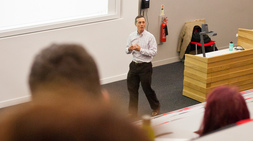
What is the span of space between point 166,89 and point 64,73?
5.97 metres

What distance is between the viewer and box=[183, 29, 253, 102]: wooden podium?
5867 mm

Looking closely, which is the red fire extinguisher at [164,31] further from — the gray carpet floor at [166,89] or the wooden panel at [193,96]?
the wooden panel at [193,96]

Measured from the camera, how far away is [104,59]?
21.9 feet

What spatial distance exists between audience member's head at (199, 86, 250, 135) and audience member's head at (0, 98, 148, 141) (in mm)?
677

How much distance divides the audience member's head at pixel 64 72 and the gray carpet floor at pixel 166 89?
438 centimetres

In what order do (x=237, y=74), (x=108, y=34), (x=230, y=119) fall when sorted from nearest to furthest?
(x=230, y=119) < (x=237, y=74) < (x=108, y=34)

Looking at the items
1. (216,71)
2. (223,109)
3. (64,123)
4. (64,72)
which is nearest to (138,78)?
(216,71)

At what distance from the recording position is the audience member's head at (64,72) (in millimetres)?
626

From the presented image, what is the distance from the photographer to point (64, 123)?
54 cm

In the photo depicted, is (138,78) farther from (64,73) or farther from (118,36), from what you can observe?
(64,73)

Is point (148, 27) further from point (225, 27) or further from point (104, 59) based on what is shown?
point (225, 27)

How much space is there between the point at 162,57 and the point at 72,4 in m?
2.54

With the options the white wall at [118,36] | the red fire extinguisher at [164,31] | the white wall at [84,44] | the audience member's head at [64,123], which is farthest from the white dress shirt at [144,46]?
the audience member's head at [64,123]

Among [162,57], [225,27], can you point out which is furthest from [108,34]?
[225,27]
